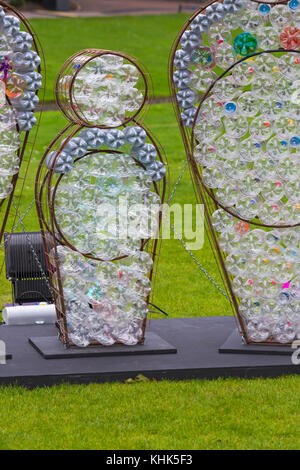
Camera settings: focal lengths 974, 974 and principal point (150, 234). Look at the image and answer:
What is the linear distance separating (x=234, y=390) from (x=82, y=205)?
171cm

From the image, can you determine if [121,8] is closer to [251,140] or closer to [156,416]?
[251,140]

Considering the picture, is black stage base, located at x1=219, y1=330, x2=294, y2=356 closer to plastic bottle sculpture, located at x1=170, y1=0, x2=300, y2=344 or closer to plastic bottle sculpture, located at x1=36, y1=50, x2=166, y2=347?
plastic bottle sculpture, located at x1=170, y1=0, x2=300, y2=344

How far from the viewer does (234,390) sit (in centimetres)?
664

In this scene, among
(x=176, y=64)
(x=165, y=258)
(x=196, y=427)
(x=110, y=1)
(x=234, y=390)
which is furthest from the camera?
(x=110, y=1)

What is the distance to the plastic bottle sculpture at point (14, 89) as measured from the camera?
6898 mm

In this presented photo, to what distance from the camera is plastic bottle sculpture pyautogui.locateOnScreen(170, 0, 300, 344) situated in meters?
6.98

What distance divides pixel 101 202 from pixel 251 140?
1175 mm

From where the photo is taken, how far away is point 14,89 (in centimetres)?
695

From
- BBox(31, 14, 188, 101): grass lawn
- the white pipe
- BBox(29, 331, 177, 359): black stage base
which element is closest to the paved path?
BBox(31, 14, 188, 101): grass lawn

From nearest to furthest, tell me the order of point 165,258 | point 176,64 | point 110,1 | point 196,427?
point 196,427
point 176,64
point 165,258
point 110,1
